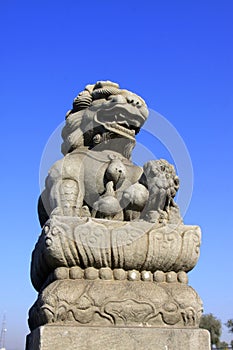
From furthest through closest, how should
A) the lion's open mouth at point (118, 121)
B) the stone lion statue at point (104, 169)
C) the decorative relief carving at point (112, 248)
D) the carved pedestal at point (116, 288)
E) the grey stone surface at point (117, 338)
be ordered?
the lion's open mouth at point (118, 121) < the stone lion statue at point (104, 169) < the decorative relief carving at point (112, 248) < the carved pedestal at point (116, 288) < the grey stone surface at point (117, 338)

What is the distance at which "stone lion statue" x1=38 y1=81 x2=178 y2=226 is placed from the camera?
464cm

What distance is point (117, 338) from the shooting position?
3768 millimetres

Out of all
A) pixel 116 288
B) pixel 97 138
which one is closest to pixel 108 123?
pixel 97 138

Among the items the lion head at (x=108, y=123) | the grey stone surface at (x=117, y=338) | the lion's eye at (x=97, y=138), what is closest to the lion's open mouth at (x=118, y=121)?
the lion head at (x=108, y=123)

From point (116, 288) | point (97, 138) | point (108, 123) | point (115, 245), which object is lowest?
point (116, 288)

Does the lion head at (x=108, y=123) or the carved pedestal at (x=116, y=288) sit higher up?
the lion head at (x=108, y=123)

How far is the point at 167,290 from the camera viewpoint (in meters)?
4.11

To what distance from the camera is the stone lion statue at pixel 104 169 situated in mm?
4641

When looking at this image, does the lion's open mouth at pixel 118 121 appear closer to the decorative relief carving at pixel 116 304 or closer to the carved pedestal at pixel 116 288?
the carved pedestal at pixel 116 288

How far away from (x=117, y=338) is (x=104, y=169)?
1911 millimetres

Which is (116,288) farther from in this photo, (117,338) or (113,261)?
(117,338)

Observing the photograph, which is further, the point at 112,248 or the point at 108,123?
the point at 108,123

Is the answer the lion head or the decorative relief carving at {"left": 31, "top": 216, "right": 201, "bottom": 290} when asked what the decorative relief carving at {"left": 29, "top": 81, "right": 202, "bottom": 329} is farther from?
the lion head

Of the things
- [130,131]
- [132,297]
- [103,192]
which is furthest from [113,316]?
[130,131]
